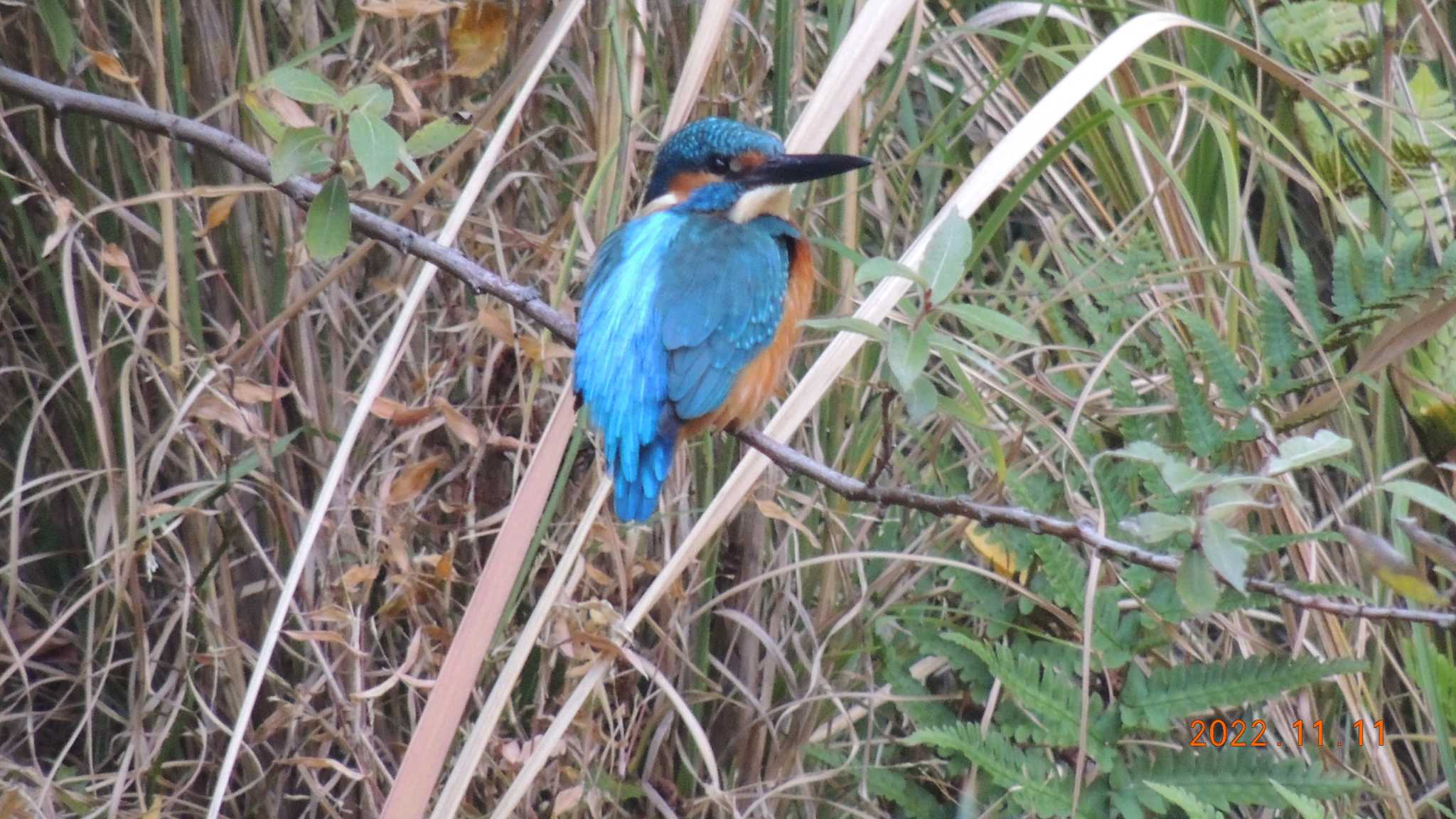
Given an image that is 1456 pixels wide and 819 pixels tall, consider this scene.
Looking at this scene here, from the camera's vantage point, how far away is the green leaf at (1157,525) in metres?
1.12

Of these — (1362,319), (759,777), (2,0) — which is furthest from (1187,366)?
(2,0)

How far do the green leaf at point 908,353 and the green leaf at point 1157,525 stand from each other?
22 centimetres

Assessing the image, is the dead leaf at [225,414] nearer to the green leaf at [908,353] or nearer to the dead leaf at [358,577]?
the dead leaf at [358,577]

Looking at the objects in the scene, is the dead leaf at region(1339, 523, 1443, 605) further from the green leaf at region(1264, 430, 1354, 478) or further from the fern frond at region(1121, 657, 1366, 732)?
the fern frond at region(1121, 657, 1366, 732)

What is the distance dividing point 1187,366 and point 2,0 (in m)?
1.72

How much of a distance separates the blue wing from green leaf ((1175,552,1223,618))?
0.74 meters

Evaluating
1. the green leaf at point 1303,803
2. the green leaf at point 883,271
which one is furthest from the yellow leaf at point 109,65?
the green leaf at point 1303,803

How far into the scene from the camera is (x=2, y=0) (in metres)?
1.88

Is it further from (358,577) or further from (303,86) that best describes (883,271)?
(358,577)

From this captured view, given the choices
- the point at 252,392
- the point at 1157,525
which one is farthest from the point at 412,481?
the point at 1157,525

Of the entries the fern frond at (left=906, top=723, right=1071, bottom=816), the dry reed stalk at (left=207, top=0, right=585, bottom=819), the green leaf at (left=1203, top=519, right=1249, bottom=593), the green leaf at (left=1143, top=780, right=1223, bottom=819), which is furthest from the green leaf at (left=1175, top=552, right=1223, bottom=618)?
the dry reed stalk at (left=207, top=0, right=585, bottom=819)

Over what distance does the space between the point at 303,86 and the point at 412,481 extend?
0.63m

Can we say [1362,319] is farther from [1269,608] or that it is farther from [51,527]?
[51,527]

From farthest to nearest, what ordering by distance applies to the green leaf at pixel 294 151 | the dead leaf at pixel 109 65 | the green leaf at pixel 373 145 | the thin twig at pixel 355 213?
the dead leaf at pixel 109 65
the thin twig at pixel 355 213
the green leaf at pixel 294 151
the green leaf at pixel 373 145
